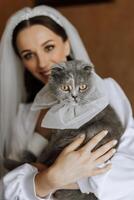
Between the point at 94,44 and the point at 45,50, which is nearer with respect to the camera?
the point at 45,50

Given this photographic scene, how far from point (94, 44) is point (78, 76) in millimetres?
757

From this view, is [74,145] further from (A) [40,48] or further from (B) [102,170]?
(A) [40,48]

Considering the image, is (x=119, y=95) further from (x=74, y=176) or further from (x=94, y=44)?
(x=94, y=44)

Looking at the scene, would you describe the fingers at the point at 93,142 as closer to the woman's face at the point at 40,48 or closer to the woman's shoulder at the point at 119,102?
the woman's shoulder at the point at 119,102

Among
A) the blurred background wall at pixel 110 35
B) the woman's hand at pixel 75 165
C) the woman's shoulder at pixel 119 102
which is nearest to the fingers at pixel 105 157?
the woman's hand at pixel 75 165

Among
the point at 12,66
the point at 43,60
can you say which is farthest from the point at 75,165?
the point at 12,66

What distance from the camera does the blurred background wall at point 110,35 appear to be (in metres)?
1.63

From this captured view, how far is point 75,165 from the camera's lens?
1016 mm

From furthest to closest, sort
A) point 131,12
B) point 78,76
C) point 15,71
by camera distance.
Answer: point 131,12
point 15,71
point 78,76

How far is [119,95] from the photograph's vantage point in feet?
4.14

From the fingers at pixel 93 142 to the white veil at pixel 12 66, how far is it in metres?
0.32

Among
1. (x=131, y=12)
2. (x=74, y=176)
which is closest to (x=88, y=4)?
(x=131, y=12)

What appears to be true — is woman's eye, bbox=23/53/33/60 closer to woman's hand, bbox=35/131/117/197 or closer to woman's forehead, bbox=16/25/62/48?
woman's forehead, bbox=16/25/62/48

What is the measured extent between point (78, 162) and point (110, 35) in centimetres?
80
